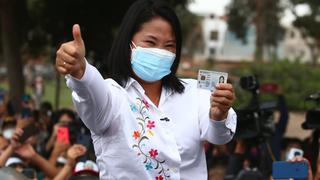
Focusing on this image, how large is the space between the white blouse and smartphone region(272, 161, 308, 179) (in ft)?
1.84

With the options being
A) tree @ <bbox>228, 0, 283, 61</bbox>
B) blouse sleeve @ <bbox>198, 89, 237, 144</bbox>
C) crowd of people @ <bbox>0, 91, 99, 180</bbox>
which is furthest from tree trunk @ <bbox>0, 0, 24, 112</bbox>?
tree @ <bbox>228, 0, 283, 61</bbox>

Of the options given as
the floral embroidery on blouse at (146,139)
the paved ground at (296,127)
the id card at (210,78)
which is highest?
the id card at (210,78)

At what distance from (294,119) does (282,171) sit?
17.8 m

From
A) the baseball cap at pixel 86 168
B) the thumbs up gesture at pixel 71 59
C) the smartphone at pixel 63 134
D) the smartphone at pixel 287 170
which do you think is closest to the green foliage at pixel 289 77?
the smartphone at pixel 63 134

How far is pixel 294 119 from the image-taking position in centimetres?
1980

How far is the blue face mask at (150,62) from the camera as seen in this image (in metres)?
1.97

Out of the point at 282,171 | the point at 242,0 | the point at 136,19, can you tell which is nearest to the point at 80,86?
the point at 136,19

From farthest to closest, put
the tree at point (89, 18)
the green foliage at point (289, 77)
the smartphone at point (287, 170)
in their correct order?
the green foliage at point (289, 77)
the tree at point (89, 18)
the smartphone at point (287, 170)

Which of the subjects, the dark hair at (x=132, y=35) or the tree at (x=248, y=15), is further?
the tree at (x=248, y=15)

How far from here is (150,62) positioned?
1955 millimetres

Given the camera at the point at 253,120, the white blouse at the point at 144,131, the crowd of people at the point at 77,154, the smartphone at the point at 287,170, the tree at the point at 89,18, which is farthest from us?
the tree at the point at 89,18

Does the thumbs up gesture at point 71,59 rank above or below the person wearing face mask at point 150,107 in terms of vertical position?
above

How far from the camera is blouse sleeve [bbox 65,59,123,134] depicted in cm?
173

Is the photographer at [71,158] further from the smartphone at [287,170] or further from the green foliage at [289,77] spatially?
the green foliage at [289,77]
